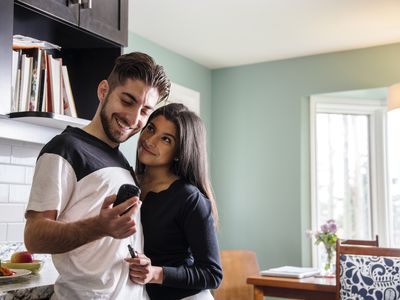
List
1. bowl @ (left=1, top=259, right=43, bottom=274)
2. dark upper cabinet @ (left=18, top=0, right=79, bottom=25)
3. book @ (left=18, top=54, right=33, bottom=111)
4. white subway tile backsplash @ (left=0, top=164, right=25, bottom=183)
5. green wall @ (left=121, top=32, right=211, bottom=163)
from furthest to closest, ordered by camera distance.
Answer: green wall @ (left=121, top=32, right=211, bottom=163) → white subway tile backsplash @ (left=0, top=164, right=25, bottom=183) → book @ (left=18, top=54, right=33, bottom=111) → dark upper cabinet @ (left=18, top=0, right=79, bottom=25) → bowl @ (left=1, top=259, right=43, bottom=274)

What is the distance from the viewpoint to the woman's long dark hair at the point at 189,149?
5.18ft

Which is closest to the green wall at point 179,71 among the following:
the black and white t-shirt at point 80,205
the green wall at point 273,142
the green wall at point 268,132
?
the green wall at point 268,132

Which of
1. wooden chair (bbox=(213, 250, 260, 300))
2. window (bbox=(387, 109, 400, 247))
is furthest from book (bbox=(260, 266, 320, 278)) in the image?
window (bbox=(387, 109, 400, 247))

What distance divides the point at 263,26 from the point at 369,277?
5.97ft

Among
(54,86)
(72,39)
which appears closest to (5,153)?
(54,86)

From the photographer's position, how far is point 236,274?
3598mm

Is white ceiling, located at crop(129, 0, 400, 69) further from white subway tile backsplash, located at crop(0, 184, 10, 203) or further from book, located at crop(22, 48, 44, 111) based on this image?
white subway tile backsplash, located at crop(0, 184, 10, 203)

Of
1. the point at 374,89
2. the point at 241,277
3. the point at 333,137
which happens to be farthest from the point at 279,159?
the point at 241,277

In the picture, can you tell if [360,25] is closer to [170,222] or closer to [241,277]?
[241,277]

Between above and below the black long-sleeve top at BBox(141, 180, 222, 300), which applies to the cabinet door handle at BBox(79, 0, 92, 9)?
above

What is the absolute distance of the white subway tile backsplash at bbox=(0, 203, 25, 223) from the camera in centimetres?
239

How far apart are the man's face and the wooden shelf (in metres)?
0.75

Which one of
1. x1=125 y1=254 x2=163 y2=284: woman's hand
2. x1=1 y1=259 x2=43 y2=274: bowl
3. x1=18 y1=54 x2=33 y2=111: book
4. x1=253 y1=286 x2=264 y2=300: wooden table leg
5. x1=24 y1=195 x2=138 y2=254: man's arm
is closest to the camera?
x1=24 y1=195 x2=138 y2=254: man's arm

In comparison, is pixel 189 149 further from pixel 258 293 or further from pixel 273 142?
pixel 273 142
